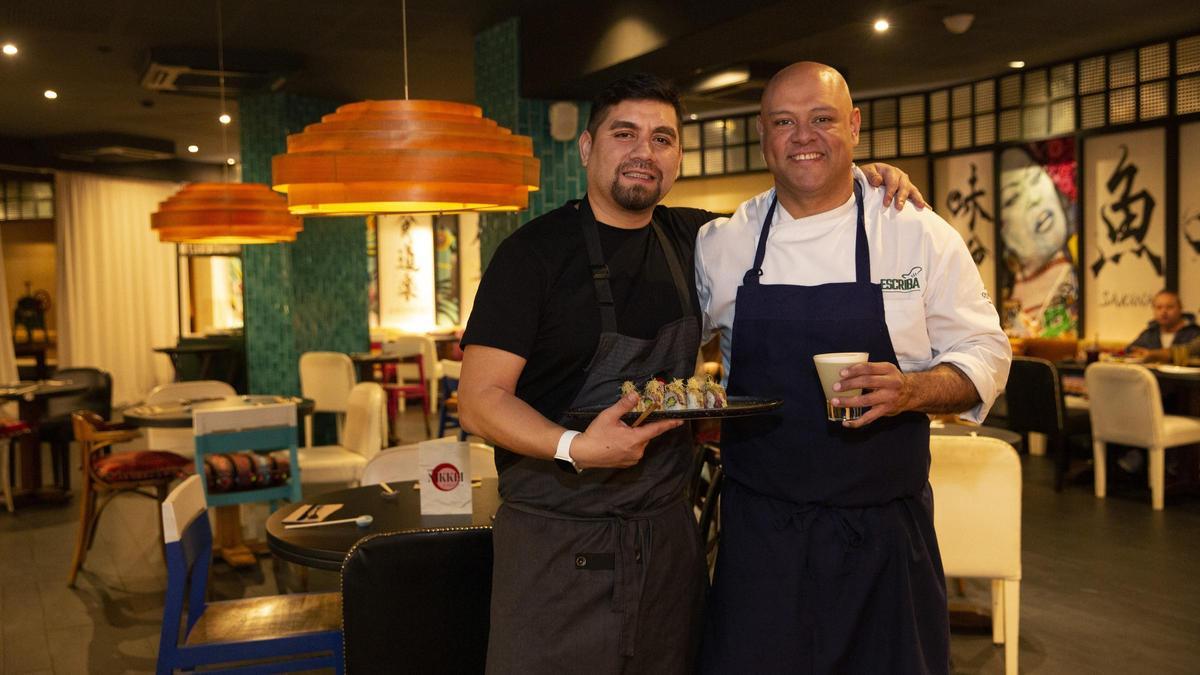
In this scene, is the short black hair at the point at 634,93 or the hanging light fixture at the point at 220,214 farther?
the hanging light fixture at the point at 220,214

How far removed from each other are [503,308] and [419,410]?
11.6 m

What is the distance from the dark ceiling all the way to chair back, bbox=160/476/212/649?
356 cm

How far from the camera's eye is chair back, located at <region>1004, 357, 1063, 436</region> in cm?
765

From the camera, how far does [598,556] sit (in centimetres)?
208

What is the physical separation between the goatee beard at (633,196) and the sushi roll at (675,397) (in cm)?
38

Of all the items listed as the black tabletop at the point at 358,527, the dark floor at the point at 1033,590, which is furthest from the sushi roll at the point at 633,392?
the dark floor at the point at 1033,590

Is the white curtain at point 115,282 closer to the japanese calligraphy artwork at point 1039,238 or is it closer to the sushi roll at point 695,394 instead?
the japanese calligraphy artwork at point 1039,238

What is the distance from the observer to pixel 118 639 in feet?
15.8

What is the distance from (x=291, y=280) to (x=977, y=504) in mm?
7451

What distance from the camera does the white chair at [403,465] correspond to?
158 inches

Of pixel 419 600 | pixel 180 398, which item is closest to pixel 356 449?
pixel 180 398

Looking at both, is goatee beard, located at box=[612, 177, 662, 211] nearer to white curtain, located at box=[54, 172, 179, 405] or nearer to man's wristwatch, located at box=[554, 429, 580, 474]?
man's wristwatch, located at box=[554, 429, 580, 474]

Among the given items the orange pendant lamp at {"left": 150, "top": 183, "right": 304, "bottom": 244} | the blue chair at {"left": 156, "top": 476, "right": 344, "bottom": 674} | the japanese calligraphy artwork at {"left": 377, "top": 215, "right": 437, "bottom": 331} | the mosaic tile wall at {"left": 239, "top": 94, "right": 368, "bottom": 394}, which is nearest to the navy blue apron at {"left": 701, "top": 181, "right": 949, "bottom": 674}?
the blue chair at {"left": 156, "top": 476, "right": 344, "bottom": 674}

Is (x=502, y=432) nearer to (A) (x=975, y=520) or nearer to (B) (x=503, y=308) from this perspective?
(B) (x=503, y=308)
